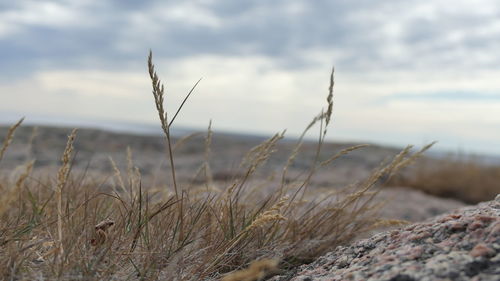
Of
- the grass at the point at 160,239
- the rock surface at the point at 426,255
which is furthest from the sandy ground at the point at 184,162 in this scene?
the rock surface at the point at 426,255

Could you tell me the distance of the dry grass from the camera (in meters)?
6.34

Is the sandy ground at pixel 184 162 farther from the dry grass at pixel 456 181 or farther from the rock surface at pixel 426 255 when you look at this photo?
the rock surface at pixel 426 255

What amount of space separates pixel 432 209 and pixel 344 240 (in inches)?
130

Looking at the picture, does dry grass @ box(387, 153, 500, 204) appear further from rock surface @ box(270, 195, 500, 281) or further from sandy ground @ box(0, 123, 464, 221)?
rock surface @ box(270, 195, 500, 281)

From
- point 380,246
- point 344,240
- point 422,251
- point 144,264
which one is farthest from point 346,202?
point 144,264

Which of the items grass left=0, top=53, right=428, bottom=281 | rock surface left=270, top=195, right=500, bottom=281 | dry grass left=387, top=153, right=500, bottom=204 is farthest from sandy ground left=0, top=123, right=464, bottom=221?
rock surface left=270, top=195, right=500, bottom=281

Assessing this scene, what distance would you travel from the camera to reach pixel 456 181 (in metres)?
6.55

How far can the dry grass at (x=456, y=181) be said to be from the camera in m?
6.34

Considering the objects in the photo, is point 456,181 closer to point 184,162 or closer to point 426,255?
point 184,162

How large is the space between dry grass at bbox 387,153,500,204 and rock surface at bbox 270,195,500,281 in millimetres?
5043

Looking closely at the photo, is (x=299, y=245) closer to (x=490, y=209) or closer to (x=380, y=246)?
(x=380, y=246)

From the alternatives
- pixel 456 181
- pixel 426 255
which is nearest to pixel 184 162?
pixel 456 181

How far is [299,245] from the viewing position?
6.50ft

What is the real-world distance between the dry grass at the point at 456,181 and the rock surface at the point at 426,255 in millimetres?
5043
